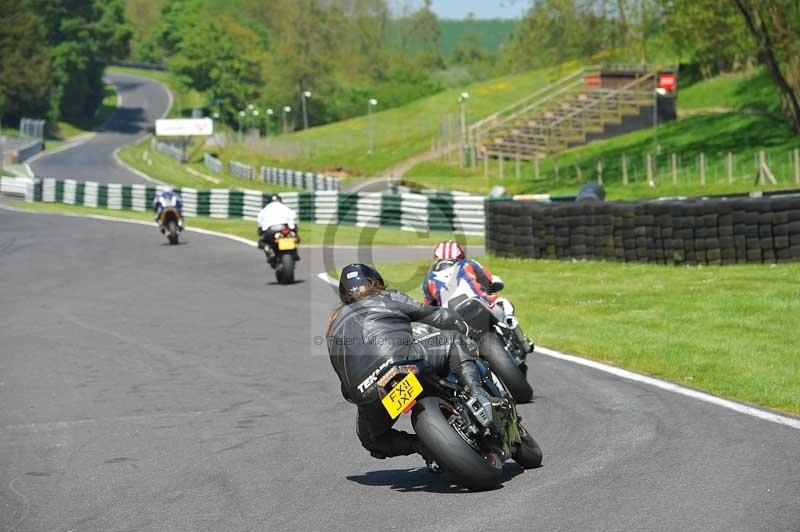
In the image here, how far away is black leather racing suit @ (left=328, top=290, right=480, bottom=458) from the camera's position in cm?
738

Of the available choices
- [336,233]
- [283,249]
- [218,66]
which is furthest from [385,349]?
[218,66]

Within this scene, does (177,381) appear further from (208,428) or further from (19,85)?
(19,85)

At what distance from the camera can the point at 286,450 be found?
8734mm

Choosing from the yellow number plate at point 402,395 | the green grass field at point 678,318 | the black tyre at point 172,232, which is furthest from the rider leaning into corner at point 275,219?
the yellow number plate at point 402,395

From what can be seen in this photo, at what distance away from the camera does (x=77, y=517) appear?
276 inches

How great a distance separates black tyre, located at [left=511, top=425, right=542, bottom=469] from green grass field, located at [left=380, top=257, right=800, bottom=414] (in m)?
2.88

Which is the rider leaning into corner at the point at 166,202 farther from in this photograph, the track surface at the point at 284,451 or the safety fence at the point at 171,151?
the safety fence at the point at 171,151

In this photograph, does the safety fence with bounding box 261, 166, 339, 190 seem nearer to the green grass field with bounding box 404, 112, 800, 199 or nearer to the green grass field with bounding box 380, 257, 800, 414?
the green grass field with bounding box 404, 112, 800, 199

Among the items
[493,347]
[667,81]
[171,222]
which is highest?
[667,81]

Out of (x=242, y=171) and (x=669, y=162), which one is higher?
(x=242, y=171)

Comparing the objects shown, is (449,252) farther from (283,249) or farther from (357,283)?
(283,249)

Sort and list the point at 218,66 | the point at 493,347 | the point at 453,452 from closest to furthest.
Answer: the point at 453,452 → the point at 493,347 → the point at 218,66

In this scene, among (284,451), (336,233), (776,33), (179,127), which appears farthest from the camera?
(179,127)

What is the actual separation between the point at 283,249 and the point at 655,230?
627 centimetres
